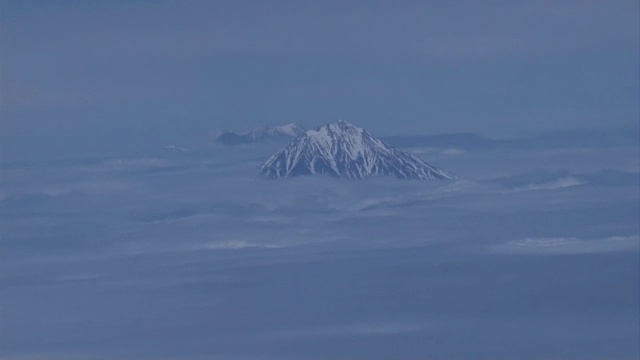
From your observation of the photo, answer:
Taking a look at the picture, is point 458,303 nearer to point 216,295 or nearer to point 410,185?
point 410,185

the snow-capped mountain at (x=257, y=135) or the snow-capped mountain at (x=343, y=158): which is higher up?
the snow-capped mountain at (x=257, y=135)

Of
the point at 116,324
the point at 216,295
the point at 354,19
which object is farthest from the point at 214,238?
the point at 354,19

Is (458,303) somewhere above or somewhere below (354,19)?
below

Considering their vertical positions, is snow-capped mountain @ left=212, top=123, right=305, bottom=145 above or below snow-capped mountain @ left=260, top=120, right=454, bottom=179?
above
